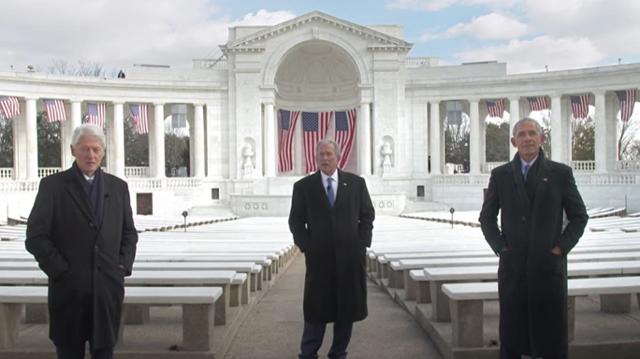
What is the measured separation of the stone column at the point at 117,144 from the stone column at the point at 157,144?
2263 millimetres

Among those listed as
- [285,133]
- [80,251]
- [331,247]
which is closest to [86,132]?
[80,251]

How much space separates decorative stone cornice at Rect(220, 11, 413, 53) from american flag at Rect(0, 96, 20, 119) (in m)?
14.5

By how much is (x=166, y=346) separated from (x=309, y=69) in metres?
42.1

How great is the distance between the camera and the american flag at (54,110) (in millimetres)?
39594

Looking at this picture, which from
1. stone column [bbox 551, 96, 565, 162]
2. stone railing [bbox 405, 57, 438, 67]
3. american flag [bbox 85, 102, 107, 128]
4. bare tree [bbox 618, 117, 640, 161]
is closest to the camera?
american flag [bbox 85, 102, 107, 128]

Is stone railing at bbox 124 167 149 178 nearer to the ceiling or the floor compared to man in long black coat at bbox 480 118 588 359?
nearer to the ceiling

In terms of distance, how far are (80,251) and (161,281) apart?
2.71 m

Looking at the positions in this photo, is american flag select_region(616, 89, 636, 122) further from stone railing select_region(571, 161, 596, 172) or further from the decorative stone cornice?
the decorative stone cornice

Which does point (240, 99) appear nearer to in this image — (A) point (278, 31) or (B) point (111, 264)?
(A) point (278, 31)

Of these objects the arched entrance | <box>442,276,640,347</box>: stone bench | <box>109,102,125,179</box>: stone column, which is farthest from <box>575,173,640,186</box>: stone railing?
<box>442,276,640,347</box>: stone bench

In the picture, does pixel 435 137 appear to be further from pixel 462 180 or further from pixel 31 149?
pixel 31 149

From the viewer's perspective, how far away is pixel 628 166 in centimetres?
4253

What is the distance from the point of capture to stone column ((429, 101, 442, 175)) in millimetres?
44844

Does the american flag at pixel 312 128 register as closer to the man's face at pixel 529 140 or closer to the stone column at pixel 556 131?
the stone column at pixel 556 131
